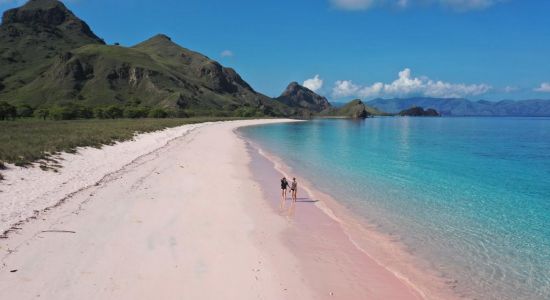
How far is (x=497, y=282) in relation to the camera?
11.7 meters

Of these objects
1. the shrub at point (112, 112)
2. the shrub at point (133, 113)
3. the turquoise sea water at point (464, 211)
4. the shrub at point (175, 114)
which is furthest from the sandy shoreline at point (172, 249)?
the shrub at point (175, 114)

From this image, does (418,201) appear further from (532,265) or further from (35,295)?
(35,295)

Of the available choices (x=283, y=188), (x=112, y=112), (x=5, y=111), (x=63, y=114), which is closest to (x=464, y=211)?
(x=283, y=188)

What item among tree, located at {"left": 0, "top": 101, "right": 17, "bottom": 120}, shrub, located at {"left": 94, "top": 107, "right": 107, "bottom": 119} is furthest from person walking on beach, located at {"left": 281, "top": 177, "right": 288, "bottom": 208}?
shrub, located at {"left": 94, "top": 107, "right": 107, "bottom": 119}

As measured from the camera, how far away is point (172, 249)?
41.3ft

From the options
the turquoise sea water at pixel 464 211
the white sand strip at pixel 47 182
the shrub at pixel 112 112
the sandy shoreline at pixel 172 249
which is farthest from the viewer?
the shrub at pixel 112 112

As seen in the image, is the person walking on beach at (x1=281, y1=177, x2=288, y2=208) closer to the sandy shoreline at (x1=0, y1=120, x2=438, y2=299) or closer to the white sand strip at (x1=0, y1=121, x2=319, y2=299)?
the sandy shoreline at (x1=0, y1=120, x2=438, y2=299)

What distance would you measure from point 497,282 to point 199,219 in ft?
36.6

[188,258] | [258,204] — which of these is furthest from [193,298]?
[258,204]

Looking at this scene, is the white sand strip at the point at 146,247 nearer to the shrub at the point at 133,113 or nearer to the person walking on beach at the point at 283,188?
the person walking on beach at the point at 283,188

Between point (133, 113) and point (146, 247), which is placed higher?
point (133, 113)

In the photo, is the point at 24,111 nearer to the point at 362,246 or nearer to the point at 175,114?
the point at 175,114

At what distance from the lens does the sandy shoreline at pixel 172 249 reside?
9.91m

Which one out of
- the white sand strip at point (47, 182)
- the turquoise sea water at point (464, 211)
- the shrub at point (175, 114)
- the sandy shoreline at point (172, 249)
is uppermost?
the shrub at point (175, 114)
